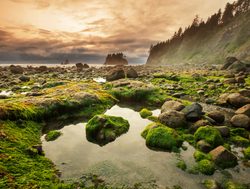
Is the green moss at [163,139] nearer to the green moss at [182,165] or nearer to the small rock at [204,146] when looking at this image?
the small rock at [204,146]

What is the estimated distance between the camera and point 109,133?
36.5ft

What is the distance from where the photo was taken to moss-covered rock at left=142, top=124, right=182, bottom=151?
33.1 ft

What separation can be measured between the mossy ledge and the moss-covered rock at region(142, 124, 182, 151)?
433 cm

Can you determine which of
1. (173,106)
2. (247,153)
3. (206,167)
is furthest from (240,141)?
(173,106)

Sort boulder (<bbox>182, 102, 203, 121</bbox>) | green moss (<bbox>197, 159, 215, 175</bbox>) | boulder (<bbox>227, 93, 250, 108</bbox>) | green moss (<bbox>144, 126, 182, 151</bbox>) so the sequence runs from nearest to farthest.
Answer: green moss (<bbox>197, 159, 215, 175</bbox>) → green moss (<bbox>144, 126, 182, 151</bbox>) → boulder (<bbox>182, 102, 203, 121</bbox>) → boulder (<bbox>227, 93, 250, 108</bbox>)

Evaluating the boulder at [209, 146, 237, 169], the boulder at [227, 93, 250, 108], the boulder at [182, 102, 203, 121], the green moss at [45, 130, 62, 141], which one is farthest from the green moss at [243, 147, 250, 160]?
the green moss at [45, 130, 62, 141]

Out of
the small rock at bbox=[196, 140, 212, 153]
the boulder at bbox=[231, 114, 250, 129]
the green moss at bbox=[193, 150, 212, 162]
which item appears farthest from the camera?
the boulder at bbox=[231, 114, 250, 129]

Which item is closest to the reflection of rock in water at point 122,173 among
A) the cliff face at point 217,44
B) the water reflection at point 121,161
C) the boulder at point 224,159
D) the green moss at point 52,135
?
the water reflection at point 121,161

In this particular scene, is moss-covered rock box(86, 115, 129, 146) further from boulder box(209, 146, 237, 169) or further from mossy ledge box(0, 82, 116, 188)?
boulder box(209, 146, 237, 169)

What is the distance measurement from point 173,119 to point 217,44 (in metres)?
105

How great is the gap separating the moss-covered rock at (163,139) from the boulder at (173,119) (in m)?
1.53

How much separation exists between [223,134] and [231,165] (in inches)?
109

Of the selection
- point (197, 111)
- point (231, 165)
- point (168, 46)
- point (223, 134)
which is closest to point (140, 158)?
point (231, 165)

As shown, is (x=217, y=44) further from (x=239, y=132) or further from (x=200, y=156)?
(x=200, y=156)
